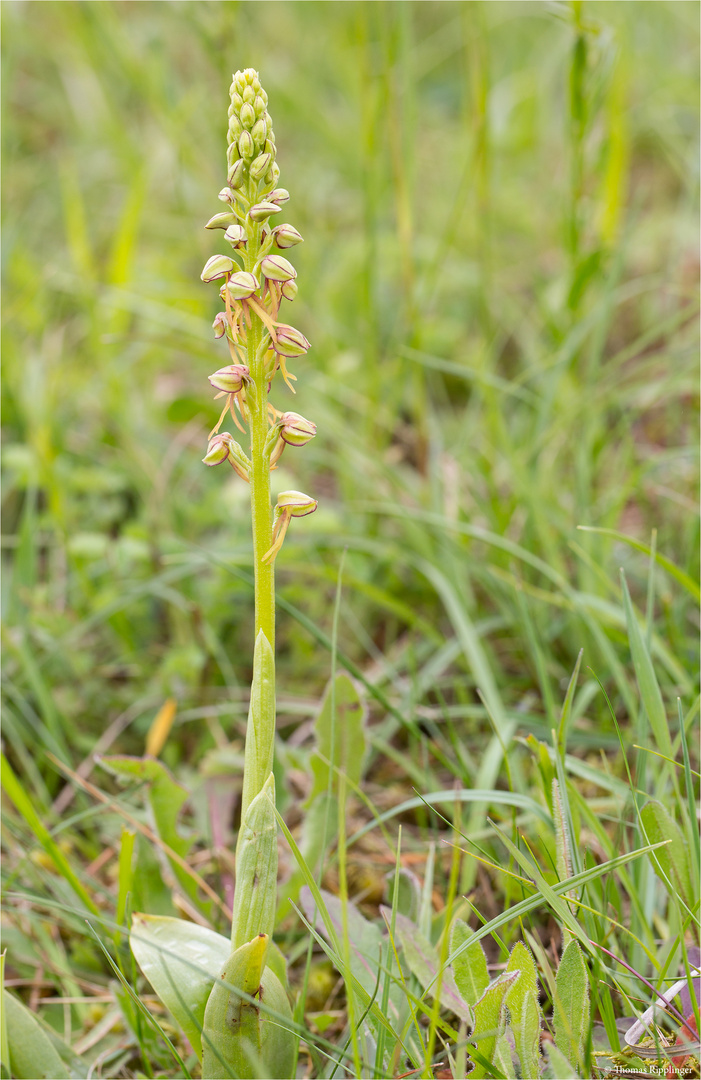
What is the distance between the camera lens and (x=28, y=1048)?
134 cm

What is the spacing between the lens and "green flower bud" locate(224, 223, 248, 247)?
1.13 m

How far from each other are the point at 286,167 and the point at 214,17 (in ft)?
7.83

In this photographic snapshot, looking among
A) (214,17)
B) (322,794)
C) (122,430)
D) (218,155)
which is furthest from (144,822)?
(214,17)

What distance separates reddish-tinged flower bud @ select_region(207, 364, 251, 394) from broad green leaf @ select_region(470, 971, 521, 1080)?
38.3 inches

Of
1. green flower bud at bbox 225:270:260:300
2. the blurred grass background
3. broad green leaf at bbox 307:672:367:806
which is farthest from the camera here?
the blurred grass background

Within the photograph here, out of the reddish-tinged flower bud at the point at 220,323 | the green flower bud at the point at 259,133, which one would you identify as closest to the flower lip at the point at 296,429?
the reddish-tinged flower bud at the point at 220,323

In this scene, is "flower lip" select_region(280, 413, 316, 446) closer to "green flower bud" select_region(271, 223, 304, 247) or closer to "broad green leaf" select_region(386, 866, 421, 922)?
"green flower bud" select_region(271, 223, 304, 247)

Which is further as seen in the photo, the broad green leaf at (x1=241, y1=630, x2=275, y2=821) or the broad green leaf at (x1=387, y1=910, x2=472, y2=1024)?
the broad green leaf at (x1=387, y1=910, x2=472, y2=1024)

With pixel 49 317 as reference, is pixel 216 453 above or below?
below

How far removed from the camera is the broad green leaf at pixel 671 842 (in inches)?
52.8

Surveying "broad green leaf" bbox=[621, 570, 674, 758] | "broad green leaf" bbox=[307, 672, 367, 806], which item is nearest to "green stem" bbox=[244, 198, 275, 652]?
"broad green leaf" bbox=[307, 672, 367, 806]

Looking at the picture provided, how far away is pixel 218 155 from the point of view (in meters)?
2.93

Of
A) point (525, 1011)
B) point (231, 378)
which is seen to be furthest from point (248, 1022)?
point (231, 378)

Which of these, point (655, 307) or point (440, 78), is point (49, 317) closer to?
point (655, 307)
